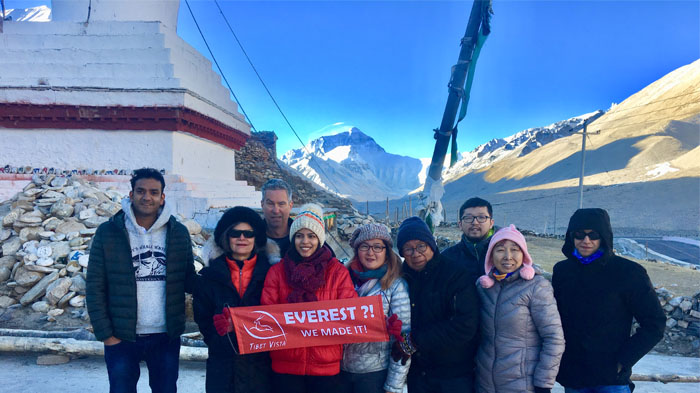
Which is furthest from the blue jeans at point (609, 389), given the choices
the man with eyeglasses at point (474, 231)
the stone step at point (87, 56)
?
the stone step at point (87, 56)

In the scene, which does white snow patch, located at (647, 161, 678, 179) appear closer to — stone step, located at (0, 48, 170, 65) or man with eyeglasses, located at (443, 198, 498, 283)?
man with eyeglasses, located at (443, 198, 498, 283)

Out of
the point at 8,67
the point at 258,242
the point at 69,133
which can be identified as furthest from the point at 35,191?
the point at 258,242

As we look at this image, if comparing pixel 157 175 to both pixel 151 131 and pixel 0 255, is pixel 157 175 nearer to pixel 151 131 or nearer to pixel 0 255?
pixel 0 255

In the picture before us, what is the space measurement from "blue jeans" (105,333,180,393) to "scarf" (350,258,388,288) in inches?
54.6

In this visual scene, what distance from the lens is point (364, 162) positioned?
472 ft

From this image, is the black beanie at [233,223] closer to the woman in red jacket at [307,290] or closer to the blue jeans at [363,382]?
the woman in red jacket at [307,290]

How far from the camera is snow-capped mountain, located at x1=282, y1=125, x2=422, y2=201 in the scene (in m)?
119

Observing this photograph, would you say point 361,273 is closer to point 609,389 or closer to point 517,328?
point 517,328

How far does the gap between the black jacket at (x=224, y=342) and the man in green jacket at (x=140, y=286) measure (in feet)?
1.07

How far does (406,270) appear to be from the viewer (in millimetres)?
2541

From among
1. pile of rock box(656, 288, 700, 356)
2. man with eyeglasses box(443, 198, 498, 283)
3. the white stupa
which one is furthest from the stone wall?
man with eyeglasses box(443, 198, 498, 283)

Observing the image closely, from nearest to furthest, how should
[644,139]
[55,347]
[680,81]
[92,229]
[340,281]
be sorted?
[340,281] < [55,347] < [92,229] < [644,139] < [680,81]

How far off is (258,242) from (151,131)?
6935 mm

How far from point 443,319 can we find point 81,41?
989 centimetres
